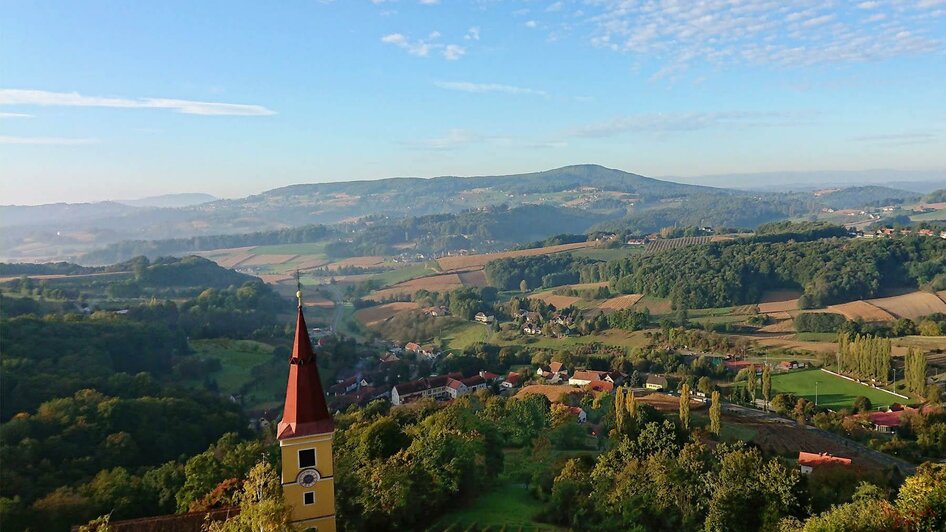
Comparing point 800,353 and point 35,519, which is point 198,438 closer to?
point 35,519

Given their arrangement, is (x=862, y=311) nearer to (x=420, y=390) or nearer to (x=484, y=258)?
(x=420, y=390)

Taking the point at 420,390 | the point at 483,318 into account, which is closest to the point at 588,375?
the point at 420,390

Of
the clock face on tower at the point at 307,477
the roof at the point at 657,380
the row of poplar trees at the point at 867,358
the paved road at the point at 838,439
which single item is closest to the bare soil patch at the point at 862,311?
the row of poplar trees at the point at 867,358

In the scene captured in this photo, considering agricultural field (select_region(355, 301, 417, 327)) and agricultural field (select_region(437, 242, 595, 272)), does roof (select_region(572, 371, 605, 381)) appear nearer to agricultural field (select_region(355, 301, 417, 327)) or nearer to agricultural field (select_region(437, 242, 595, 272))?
agricultural field (select_region(355, 301, 417, 327))

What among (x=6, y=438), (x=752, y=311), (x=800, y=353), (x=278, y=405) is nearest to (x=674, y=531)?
(x=6, y=438)

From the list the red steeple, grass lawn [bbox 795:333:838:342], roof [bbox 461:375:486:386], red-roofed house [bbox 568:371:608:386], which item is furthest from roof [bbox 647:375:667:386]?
the red steeple

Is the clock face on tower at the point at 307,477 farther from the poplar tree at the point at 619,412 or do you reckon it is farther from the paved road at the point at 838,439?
the paved road at the point at 838,439
